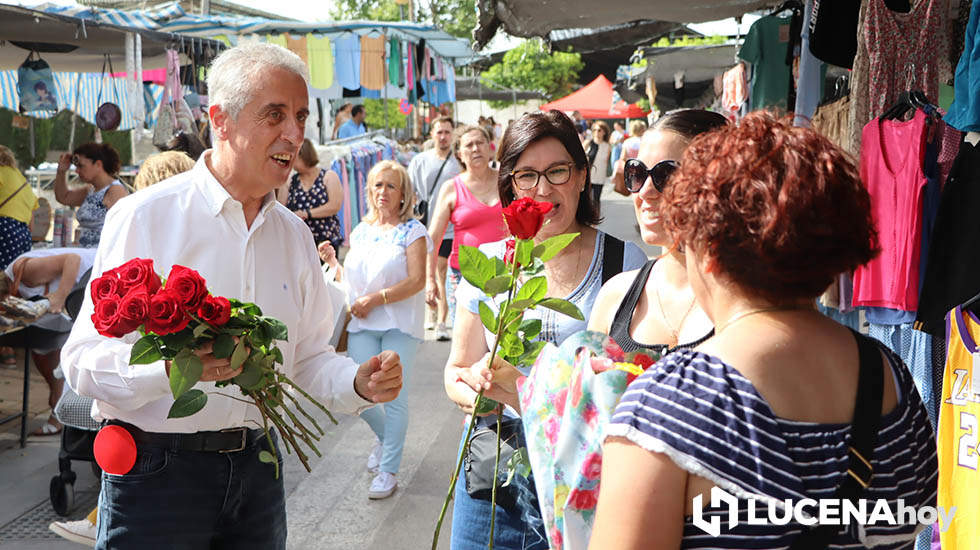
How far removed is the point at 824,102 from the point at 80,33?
712 cm

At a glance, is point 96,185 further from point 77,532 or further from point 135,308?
point 135,308

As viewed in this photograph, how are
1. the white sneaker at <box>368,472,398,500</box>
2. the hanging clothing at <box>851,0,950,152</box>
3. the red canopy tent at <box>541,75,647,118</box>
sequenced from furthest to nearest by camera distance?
the red canopy tent at <box>541,75,647,118</box> < the white sneaker at <box>368,472,398,500</box> < the hanging clothing at <box>851,0,950,152</box>

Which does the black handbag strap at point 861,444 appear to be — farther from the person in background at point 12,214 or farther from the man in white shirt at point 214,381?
the person in background at point 12,214

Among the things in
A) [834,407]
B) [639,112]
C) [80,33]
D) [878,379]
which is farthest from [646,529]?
[639,112]

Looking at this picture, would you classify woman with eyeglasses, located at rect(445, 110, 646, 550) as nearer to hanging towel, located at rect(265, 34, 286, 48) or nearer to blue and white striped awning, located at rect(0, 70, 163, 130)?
hanging towel, located at rect(265, 34, 286, 48)

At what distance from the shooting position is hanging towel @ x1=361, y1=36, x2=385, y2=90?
13.1 metres

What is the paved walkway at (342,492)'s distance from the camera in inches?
188

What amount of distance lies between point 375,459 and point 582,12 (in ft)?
12.5

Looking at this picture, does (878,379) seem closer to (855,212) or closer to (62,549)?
(855,212)

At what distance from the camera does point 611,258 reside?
8.91 feet

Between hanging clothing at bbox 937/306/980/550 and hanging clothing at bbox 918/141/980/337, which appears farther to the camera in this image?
hanging clothing at bbox 918/141/980/337

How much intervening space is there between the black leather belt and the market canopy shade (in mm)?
4507

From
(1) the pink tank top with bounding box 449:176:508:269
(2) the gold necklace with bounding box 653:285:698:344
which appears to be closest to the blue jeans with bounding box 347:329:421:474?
(1) the pink tank top with bounding box 449:176:508:269

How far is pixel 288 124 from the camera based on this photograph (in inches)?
98.3
